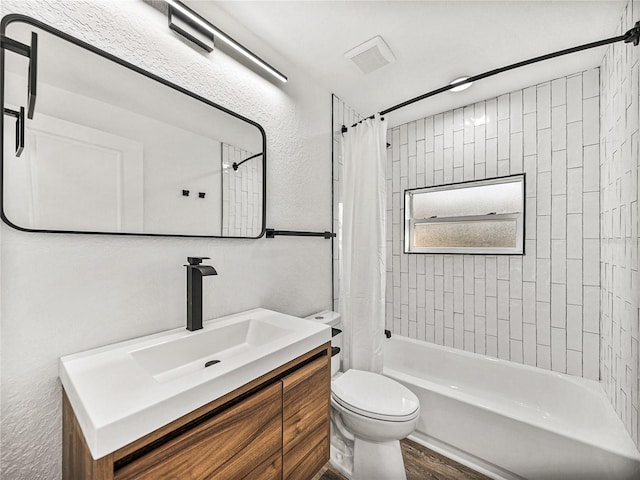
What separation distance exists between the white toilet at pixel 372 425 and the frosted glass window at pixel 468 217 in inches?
52.6

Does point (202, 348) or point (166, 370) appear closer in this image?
point (166, 370)

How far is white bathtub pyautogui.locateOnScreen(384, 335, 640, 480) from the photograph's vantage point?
124 centimetres

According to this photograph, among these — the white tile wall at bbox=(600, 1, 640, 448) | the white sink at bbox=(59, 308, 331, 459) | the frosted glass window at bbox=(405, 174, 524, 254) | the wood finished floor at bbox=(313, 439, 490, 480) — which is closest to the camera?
the white sink at bbox=(59, 308, 331, 459)

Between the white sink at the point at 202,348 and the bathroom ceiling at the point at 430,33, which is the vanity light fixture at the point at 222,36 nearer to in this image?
the bathroom ceiling at the point at 430,33

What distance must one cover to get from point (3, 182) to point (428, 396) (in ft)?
7.09

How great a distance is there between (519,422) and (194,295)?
5.71 feet

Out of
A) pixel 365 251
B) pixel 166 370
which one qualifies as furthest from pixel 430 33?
pixel 166 370

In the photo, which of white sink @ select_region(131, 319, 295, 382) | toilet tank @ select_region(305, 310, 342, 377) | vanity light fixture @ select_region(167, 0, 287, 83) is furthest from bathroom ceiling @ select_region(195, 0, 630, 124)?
toilet tank @ select_region(305, 310, 342, 377)

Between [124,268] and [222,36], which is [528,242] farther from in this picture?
[124,268]

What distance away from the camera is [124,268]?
0.99 meters

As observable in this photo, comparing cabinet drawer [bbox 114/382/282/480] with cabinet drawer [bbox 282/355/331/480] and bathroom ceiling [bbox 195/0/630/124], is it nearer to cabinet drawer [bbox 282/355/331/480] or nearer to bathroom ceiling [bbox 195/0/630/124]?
cabinet drawer [bbox 282/355/331/480]

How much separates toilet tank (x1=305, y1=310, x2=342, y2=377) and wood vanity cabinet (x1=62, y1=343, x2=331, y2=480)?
0.55 m

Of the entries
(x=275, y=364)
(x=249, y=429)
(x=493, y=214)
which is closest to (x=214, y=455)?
(x=249, y=429)

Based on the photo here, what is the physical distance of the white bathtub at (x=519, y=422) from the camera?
1244mm
